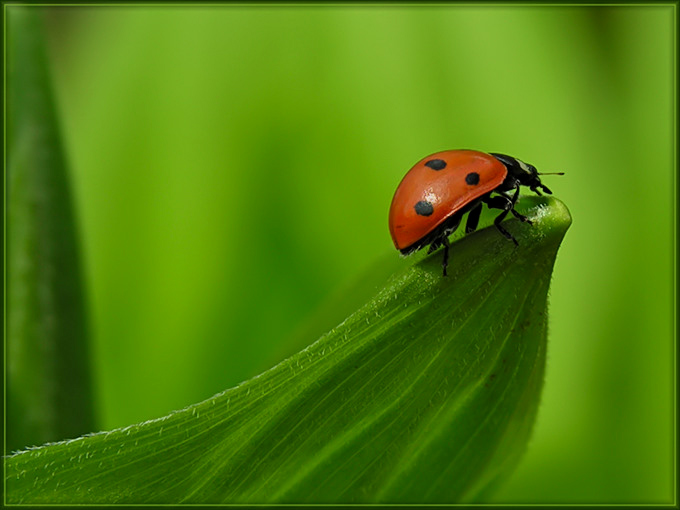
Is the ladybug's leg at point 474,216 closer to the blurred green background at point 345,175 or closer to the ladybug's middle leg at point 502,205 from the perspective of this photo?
the ladybug's middle leg at point 502,205

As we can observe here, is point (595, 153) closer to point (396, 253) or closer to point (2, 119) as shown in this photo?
point (396, 253)

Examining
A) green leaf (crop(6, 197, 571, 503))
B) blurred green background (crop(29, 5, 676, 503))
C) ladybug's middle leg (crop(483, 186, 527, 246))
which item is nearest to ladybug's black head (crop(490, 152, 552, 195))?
ladybug's middle leg (crop(483, 186, 527, 246))

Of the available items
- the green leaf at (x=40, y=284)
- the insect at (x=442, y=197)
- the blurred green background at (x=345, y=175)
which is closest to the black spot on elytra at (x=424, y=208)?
the insect at (x=442, y=197)

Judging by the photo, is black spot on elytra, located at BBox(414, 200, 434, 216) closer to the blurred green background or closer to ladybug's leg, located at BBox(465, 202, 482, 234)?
ladybug's leg, located at BBox(465, 202, 482, 234)

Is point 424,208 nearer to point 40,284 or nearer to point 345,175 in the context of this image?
point 40,284

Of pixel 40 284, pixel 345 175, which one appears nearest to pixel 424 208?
pixel 40 284

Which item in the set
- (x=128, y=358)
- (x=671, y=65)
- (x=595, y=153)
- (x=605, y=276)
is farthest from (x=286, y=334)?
(x=671, y=65)

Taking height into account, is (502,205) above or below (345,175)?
above
